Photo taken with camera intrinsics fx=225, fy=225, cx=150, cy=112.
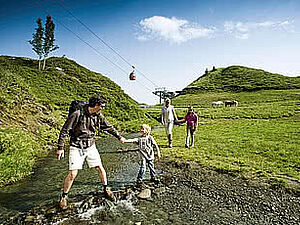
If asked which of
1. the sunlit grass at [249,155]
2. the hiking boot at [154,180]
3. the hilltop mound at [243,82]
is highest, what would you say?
the hilltop mound at [243,82]

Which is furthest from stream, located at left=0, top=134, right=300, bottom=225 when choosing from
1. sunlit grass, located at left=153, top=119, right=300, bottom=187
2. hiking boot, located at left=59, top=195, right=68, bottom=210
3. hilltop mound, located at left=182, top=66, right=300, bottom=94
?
hilltop mound, located at left=182, top=66, right=300, bottom=94

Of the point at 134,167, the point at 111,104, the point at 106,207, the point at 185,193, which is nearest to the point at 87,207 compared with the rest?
the point at 106,207

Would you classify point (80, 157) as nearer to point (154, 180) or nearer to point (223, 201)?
point (154, 180)

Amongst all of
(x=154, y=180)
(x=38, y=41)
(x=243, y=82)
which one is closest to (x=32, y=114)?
(x=154, y=180)

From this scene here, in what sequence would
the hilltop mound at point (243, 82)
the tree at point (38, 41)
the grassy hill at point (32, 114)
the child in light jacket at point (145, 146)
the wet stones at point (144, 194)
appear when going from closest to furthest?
the wet stones at point (144, 194) → the child in light jacket at point (145, 146) → the grassy hill at point (32, 114) → the tree at point (38, 41) → the hilltop mound at point (243, 82)

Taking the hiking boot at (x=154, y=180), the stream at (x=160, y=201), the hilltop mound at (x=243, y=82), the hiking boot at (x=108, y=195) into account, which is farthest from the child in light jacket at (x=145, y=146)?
the hilltop mound at (x=243, y=82)

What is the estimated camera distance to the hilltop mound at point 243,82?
91750 mm

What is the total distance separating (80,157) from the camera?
6.12m

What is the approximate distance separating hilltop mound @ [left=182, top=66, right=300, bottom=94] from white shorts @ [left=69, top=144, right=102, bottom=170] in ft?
309

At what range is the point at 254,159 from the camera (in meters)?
10.6

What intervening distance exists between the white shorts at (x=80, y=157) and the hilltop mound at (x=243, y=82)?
94.3 metres

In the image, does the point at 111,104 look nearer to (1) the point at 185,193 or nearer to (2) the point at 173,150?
(2) the point at 173,150

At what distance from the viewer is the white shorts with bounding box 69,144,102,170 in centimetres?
597

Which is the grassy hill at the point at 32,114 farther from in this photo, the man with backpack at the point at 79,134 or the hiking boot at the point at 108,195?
the hiking boot at the point at 108,195
